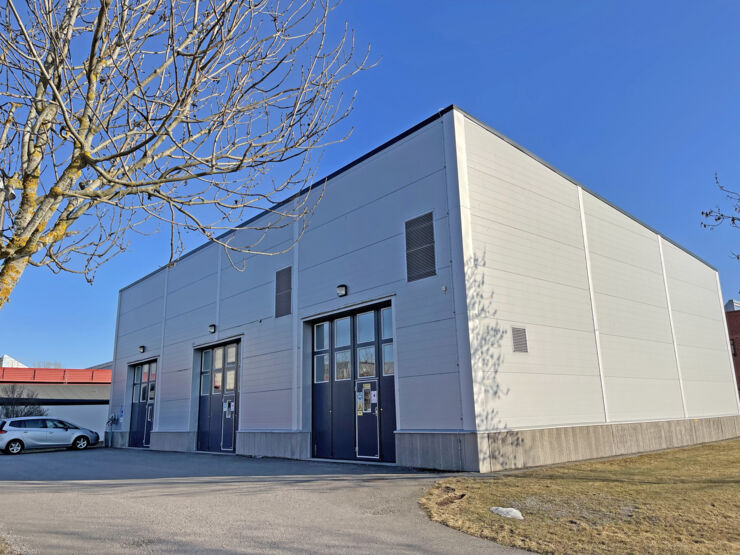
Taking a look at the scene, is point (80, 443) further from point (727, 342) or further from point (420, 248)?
point (727, 342)

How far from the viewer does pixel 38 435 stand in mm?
23141

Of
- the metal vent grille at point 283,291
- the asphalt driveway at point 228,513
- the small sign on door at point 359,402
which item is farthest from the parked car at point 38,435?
the small sign on door at point 359,402

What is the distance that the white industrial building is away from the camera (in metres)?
11.9

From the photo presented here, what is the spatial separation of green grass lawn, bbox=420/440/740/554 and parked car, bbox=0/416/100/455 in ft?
65.4

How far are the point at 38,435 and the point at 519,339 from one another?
2041 cm

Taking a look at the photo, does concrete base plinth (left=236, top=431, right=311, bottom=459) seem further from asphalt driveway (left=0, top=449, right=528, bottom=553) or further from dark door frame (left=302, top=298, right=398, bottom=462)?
asphalt driveway (left=0, top=449, right=528, bottom=553)

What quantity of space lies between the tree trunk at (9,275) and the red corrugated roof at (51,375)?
135 feet

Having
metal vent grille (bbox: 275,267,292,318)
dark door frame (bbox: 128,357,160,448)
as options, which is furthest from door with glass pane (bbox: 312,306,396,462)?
dark door frame (bbox: 128,357,160,448)

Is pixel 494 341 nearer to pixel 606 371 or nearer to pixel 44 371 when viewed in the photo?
pixel 606 371

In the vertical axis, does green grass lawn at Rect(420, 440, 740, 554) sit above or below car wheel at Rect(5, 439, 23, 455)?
below

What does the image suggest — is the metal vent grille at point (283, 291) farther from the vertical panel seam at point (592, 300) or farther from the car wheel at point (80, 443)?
the car wheel at point (80, 443)

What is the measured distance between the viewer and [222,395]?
1966 centimetres

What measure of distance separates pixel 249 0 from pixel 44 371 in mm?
44626

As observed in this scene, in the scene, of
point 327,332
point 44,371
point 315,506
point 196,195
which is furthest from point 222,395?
point 44,371
